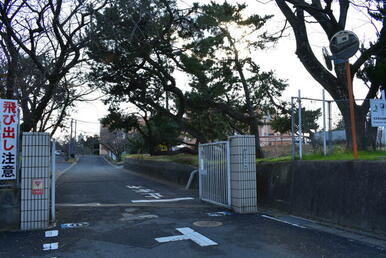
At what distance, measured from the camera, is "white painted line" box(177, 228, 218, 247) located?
20.1 ft

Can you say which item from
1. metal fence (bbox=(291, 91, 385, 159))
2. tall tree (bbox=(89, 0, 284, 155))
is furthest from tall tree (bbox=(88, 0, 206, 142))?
metal fence (bbox=(291, 91, 385, 159))

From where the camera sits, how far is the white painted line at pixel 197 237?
6.12m

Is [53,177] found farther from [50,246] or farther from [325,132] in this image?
[325,132]

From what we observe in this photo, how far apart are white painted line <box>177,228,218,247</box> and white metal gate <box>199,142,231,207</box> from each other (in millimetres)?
2624

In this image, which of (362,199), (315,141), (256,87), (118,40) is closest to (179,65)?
(118,40)

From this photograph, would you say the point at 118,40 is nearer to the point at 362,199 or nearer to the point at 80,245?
the point at 80,245

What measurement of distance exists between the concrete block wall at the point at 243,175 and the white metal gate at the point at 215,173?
0.26 m

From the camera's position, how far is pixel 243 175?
29.7 feet

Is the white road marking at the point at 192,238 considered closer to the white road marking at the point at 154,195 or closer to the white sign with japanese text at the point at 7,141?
the white sign with japanese text at the point at 7,141

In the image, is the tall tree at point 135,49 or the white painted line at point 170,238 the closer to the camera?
the white painted line at point 170,238

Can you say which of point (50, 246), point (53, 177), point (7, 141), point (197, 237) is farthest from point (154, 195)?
point (50, 246)

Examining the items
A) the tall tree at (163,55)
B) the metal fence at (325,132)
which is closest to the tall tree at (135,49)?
the tall tree at (163,55)

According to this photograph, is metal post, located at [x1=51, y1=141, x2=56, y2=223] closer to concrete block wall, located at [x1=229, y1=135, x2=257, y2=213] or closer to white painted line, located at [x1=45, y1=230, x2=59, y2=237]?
white painted line, located at [x1=45, y1=230, x2=59, y2=237]

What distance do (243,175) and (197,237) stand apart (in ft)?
9.67
